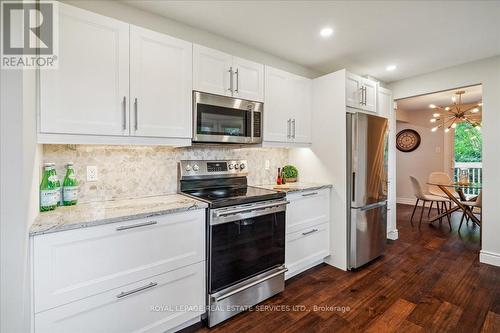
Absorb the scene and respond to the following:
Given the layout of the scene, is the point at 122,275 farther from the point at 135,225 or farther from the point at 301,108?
the point at 301,108

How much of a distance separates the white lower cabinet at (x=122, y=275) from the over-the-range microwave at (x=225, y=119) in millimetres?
732

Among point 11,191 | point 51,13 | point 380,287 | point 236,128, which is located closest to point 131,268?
point 11,191

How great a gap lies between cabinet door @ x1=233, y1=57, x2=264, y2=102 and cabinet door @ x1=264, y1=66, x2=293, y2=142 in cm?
9

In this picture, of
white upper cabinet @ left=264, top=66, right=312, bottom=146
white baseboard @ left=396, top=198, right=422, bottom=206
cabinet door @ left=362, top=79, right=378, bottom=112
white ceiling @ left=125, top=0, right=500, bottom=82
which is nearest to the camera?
white ceiling @ left=125, top=0, right=500, bottom=82

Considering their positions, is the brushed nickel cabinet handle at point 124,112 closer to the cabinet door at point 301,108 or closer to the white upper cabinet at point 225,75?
the white upper cabinet at point 225,75

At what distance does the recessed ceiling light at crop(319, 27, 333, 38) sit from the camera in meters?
2.29

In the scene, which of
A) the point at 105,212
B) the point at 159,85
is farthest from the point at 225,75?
the point at 105,212

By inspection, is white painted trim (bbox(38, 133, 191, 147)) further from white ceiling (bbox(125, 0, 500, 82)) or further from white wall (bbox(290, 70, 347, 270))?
white wall (bbox(290, 70, 347, 270))

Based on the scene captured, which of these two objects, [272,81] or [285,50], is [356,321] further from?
[285,50]

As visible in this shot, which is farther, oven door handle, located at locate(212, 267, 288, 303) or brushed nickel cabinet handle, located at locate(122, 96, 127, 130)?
oven door handle, located at locate(212, 267, 288, 303)

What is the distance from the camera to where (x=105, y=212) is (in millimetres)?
1527

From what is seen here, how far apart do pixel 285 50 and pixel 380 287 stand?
271cm

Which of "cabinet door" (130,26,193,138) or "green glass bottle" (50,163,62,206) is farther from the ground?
"cabinet door" (130,26,193,138)

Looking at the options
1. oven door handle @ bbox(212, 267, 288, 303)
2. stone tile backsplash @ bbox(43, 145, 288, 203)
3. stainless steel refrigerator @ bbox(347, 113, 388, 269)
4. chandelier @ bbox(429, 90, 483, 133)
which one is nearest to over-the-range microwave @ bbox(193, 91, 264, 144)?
stone tile backsplash @ bbox(43, 145, 288, 203)
